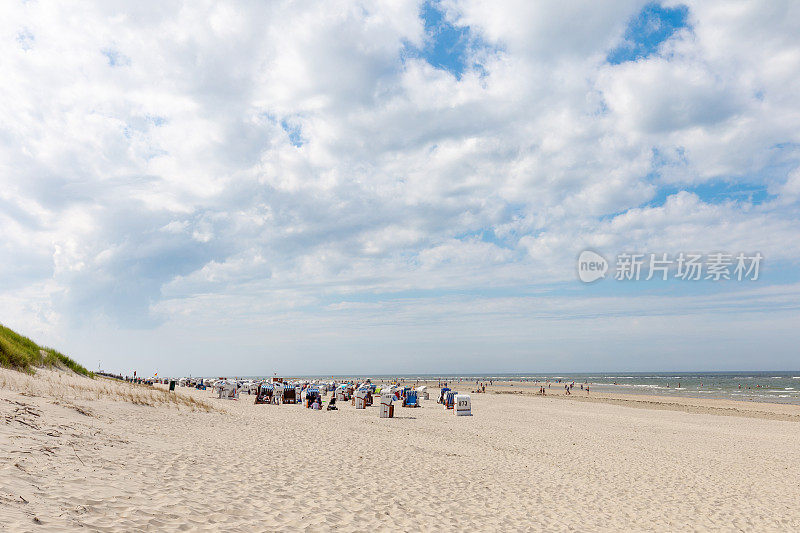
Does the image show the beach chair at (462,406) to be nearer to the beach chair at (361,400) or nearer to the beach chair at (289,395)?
the beach chair at (361,400)

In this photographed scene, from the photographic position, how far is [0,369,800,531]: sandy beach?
6.46 meters

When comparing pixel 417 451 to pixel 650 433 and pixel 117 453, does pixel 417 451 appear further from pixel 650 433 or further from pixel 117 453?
pixel 650 433

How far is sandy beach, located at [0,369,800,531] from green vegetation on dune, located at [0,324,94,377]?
2758 mm

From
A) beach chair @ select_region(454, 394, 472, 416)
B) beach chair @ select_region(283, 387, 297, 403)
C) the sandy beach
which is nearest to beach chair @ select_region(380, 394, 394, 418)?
beach chair @ select_region(454, 394, 472, 416)

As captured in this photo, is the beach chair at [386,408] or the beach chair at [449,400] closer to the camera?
the beach chair at [386,408]

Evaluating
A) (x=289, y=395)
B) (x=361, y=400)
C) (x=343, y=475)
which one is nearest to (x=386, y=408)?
(x=361, y=400)

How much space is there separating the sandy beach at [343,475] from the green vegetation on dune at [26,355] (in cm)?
276

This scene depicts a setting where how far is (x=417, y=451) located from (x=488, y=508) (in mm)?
5459

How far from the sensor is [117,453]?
8836mm

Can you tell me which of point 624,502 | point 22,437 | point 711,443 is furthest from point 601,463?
point 22,437

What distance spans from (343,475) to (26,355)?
20107 mm

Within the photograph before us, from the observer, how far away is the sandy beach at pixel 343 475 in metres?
6.46

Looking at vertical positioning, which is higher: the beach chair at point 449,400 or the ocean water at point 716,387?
the beach chair at point 449,400

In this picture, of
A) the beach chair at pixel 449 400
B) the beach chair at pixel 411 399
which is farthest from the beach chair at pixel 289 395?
the beach chair at pixel 449 400
